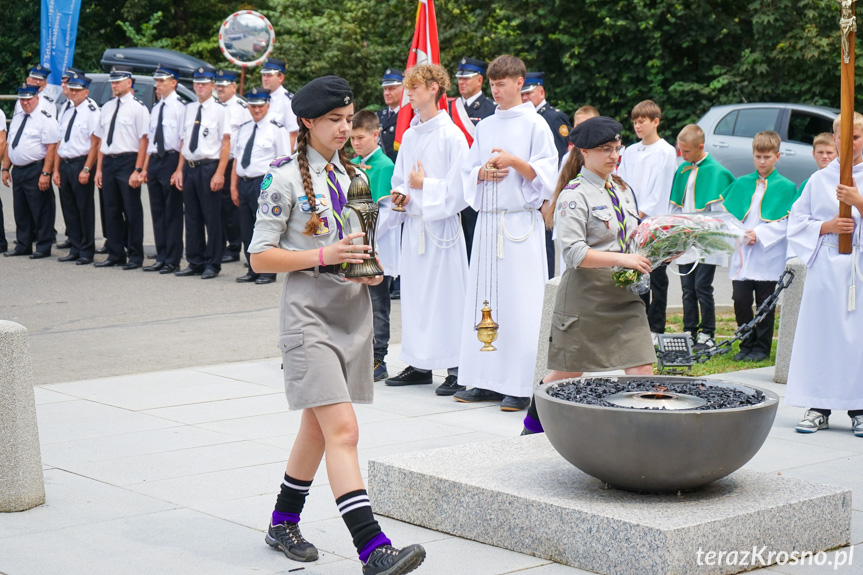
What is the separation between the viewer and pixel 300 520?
5.30 m

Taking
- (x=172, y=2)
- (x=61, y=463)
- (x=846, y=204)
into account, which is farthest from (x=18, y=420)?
(x=172, y=2)

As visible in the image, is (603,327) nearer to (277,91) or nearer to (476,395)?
(476,395)

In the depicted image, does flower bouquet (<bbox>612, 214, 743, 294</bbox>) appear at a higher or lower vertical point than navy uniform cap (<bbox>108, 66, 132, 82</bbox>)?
lower

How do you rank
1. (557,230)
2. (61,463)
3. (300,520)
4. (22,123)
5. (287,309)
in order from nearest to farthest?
(287,309), (300,520), (557,230), (61,463), (22,123)

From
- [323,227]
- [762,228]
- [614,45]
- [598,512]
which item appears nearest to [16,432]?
[323,227]

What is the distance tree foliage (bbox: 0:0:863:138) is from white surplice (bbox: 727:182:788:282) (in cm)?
1220

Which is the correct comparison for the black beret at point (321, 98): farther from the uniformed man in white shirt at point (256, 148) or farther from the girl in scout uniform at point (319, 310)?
the uniformed man in white shirt at point (256, 148)

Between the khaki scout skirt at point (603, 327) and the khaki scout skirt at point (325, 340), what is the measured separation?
150 cm

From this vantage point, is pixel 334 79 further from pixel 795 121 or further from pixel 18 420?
pixel 795 121

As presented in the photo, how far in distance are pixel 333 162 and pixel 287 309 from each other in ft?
2.11

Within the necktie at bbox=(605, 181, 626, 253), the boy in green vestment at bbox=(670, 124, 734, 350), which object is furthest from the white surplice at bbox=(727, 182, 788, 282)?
the necktie at bbox=(605, 181, 626, 253)

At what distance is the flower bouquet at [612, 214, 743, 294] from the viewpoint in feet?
18.5

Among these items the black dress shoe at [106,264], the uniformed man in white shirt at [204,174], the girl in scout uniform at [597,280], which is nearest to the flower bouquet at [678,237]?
the girl in scout uniform at [597,280]

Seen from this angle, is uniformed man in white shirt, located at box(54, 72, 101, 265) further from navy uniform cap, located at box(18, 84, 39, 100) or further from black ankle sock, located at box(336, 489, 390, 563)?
black ankle sock, located at box(336, 489, 390, 563)
